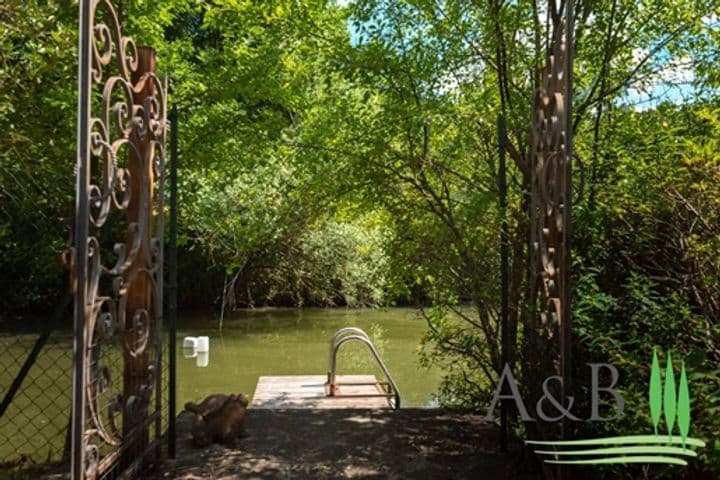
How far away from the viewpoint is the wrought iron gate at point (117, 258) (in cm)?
205

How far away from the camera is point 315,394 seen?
21.5ft

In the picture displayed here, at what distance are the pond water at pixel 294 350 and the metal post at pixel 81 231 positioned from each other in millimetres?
3559

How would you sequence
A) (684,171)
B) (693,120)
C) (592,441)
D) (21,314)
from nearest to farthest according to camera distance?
(592,441) < (684,171) < (693,120) < (21,314)

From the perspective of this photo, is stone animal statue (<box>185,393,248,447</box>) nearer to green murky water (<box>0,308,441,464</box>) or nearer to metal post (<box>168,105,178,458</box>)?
metal post (<box>168,105,178,458</box>)

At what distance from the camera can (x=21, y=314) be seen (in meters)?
13.1

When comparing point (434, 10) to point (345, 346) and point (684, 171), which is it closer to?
point (684, 171)

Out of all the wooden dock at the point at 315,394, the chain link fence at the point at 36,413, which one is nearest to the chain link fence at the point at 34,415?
the chain link fence at the point at 36,413

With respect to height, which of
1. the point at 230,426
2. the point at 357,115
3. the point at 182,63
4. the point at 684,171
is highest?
the point at 182,63

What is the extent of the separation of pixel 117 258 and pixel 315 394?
4.19 m

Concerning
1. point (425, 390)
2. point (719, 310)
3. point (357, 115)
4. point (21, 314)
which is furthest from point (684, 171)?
point (21, 314)

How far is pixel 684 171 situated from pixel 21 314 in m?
13.3

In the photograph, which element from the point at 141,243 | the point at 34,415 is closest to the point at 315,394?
the point at 34,415

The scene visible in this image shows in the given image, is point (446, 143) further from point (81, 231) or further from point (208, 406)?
point (81, 231)

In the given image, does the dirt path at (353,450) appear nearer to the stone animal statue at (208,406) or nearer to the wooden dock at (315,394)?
the stone animal statue at (208,406)
